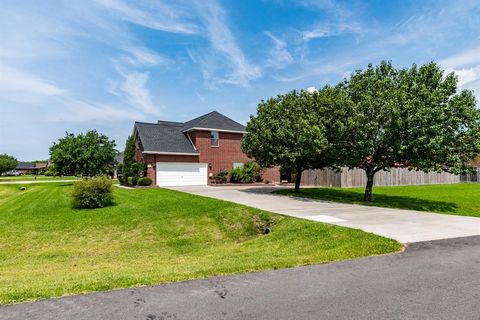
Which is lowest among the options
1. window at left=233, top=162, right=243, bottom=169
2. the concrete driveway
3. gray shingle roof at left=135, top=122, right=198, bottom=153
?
the concrete driveway

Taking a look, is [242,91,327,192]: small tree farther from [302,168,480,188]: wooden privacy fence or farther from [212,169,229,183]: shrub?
[302,168,480,188]: wooden privacy fence

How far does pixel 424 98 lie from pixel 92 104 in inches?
851

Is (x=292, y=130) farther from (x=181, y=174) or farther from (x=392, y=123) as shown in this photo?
(x=181, y=174)

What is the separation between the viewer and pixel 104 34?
13.4m

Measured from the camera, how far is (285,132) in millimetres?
19516

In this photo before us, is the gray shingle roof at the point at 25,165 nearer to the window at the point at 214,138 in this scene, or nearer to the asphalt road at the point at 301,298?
the window at the point at 214,138

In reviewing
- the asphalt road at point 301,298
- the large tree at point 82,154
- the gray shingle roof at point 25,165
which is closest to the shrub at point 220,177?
the large tree at point 82,154

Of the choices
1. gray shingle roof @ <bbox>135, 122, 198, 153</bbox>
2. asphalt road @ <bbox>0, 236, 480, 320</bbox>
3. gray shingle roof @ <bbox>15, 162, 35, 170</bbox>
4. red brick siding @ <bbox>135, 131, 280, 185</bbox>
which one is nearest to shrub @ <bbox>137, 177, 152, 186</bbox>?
red brick siding @ <bbox>135, 131, 280, 185</bbox>

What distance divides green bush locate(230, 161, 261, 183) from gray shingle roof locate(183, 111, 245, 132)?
3.80 metres

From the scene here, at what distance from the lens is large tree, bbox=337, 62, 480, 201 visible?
1455 cm

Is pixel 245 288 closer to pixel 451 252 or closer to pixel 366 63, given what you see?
pixel 451 252

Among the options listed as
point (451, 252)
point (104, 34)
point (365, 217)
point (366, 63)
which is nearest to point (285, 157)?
point (366, 63)

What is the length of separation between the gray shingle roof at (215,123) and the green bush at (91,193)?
14968mm

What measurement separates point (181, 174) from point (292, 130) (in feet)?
43.1
